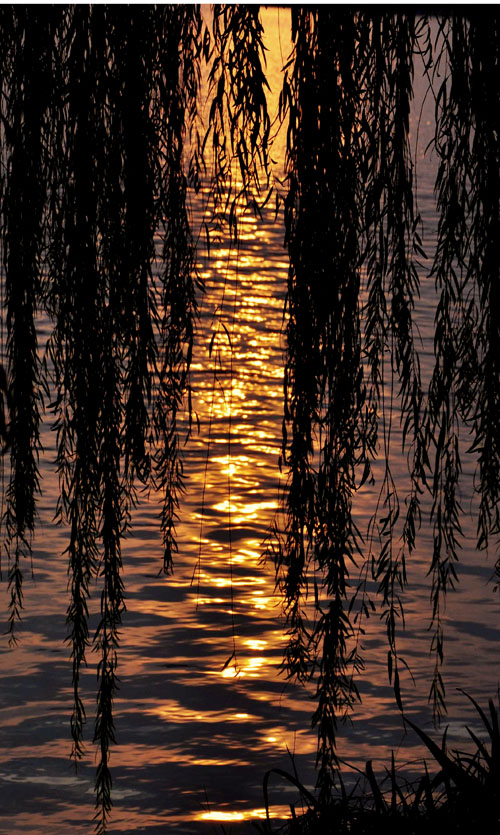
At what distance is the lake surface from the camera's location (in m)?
4.66

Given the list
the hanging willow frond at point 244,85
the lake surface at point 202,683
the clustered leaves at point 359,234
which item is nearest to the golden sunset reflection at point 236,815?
Result: the lake surface at point 202,683

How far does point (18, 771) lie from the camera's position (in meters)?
4.80

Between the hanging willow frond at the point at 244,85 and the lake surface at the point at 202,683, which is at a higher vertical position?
the hanging willow frond at the point at 244,85

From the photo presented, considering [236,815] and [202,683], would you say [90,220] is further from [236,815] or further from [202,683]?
[202,683]

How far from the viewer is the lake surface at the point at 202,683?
4664 millimetres

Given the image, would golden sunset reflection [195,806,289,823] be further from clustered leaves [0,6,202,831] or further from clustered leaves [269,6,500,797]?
clustered leaves [269,6,500,797]

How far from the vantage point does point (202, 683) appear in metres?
5.61

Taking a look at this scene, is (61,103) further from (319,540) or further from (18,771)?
(18,771)

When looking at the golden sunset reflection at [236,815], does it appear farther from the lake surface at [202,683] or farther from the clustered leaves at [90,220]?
the clustered leaves at [90,220]

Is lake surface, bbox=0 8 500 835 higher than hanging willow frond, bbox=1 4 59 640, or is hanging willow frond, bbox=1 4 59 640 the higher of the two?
hanging willow frond, bbox=1 4 59 640

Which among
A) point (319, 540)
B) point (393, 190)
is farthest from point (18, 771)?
point (393, 190)

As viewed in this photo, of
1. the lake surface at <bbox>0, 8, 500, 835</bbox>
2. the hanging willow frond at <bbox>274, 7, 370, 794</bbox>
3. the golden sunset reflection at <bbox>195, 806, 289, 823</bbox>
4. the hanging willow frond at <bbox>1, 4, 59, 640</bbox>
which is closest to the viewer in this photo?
the hanging willow frond at <bbox>274, 7, 370, 794</bbox>

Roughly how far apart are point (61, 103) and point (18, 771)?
3385 mm

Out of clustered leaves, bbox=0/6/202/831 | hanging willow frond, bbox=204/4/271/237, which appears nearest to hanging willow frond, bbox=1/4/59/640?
clustered leaves, bbox=0/6/202/831
